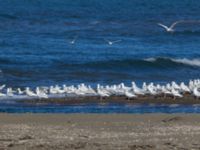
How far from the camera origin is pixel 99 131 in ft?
46.7

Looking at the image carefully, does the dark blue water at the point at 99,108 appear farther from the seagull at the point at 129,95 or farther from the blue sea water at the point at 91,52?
the blue sea water at the point at 91,52

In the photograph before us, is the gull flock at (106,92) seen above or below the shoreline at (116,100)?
above

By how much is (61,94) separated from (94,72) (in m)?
6.86

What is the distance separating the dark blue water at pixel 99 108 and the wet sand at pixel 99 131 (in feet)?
4.71

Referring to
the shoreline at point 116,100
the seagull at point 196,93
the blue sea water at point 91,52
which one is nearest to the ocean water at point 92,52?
the blue sea water at point 91,52

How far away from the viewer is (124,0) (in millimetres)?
106875

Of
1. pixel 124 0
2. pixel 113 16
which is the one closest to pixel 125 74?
pixel 113 16

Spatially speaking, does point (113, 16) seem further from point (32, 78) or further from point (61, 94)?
point (61, 94)

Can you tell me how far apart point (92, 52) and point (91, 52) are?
0.07 m

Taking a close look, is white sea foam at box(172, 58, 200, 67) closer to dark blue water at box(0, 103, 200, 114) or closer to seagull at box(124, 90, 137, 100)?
seagull at box(124, 90, 137, 100)

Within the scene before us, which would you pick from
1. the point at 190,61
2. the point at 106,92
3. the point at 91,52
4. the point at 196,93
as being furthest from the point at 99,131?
the point at 91,52

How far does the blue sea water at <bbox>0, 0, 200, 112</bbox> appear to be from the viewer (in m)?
27.5

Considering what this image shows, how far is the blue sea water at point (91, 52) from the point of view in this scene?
27.5 metres

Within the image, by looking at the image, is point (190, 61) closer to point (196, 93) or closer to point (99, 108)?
point (196, 93)
